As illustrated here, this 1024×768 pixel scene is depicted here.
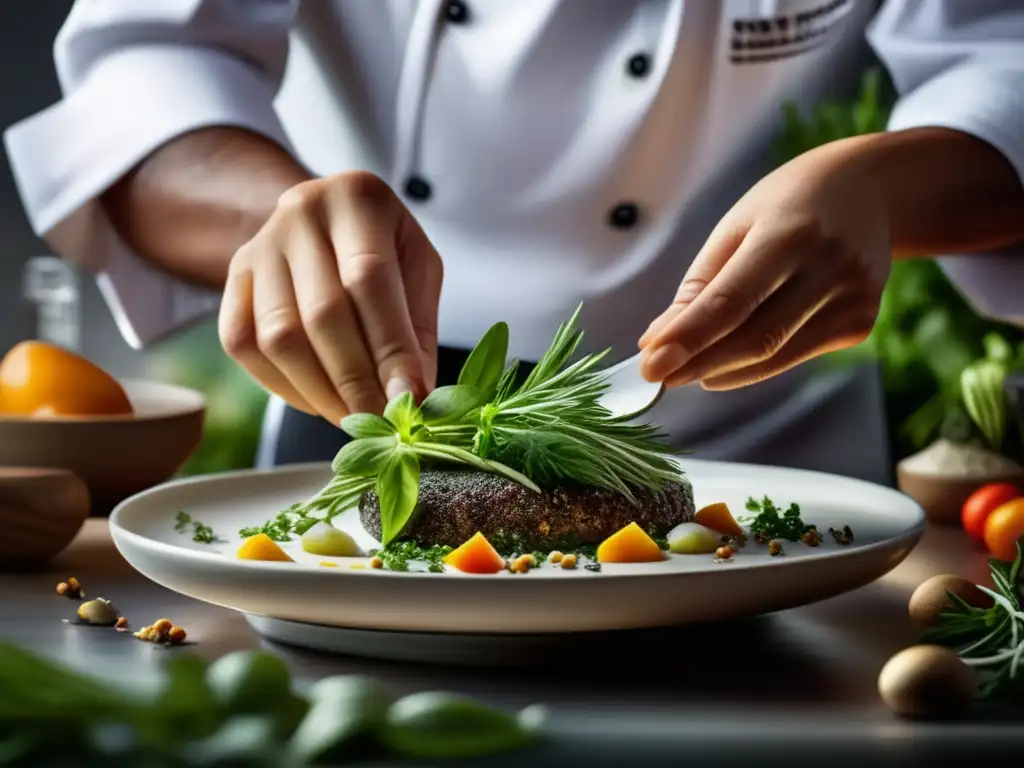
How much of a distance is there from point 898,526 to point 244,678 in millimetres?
489

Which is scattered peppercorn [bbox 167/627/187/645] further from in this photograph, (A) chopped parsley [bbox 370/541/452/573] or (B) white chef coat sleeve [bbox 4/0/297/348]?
(B) white chef coat sleeve [bbox 4/0/297/348]

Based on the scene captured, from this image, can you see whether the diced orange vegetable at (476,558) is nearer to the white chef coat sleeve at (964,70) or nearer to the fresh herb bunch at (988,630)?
the fresh herb bunch at (988,630)

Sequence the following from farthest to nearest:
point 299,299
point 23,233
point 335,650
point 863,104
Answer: point 23,233, point 863,104, point 299,299, point 335,650

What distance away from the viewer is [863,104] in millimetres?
2512

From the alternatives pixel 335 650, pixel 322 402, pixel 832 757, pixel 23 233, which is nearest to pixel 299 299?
pixel 322 402

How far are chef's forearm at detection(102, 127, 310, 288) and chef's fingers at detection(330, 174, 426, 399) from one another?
233 mm

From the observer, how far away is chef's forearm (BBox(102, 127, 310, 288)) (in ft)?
4.15

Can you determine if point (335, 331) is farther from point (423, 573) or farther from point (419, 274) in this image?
point (423, 573)

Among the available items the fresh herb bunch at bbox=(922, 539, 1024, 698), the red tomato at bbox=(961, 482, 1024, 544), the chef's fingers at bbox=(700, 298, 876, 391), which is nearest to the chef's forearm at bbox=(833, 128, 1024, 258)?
the chef's fingers at bbox=(700, 298, 876, 391)

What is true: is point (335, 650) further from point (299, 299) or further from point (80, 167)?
point (80, 167)

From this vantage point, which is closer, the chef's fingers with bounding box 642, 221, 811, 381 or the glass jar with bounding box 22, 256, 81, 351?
the chef's fingers with bounding box 642, 221, 811, 381

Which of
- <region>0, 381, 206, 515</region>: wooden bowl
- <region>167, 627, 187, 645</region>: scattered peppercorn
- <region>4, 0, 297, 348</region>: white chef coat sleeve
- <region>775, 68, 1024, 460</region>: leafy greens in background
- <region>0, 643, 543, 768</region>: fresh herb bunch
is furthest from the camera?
<region>775, 68, 1024, 460</region>: leafy greens in background

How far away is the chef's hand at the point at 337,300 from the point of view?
3.16 ft

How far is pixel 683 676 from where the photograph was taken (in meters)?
0.71
